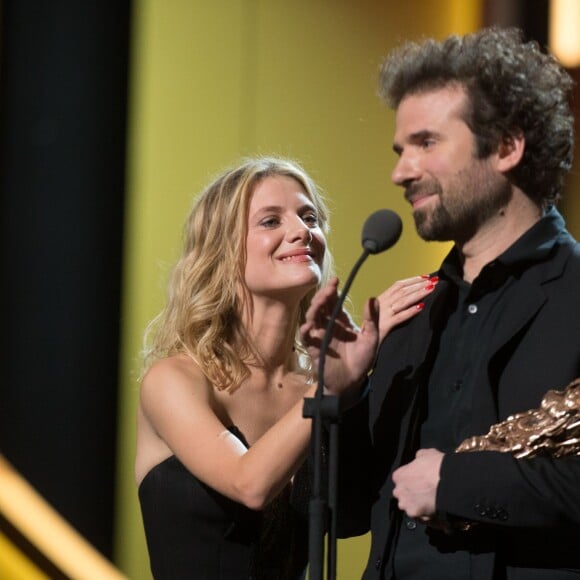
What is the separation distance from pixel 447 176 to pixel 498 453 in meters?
0.52

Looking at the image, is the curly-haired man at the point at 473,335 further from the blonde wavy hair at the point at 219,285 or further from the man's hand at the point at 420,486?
the blonde wavy hair at the point at 219,285

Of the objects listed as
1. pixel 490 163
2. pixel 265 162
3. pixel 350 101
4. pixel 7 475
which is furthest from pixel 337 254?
pixel 490 163

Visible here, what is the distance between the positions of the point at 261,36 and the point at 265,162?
920 millimetres

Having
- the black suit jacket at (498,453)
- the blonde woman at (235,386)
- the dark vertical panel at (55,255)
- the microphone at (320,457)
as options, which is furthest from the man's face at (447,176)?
the dark vertical panel at (55,255)

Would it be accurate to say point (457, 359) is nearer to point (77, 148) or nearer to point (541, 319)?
point (541, 319)

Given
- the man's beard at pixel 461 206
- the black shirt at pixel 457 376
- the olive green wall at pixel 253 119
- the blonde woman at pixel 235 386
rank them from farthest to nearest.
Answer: the olive green wall at pixel 253 119 < the blonde woman at pixel 235 386 < the man's beard at pixel 461 206 < the black shirt at pixel 457 376

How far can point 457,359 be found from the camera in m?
2.13

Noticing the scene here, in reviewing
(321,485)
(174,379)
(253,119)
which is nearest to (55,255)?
(253,119)

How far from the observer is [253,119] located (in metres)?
3.81

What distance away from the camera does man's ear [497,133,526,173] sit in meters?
2.21

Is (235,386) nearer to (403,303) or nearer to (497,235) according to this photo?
(403,303)

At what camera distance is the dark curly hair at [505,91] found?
87.4 inches

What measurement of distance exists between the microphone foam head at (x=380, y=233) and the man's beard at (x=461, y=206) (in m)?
0.19

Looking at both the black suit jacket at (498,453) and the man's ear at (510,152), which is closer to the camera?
the black suit jacket at (498,453)
